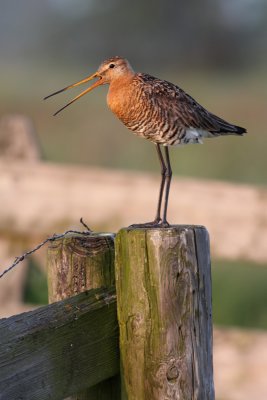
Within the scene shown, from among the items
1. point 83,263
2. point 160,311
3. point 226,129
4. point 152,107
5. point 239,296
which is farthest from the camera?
point 239,296

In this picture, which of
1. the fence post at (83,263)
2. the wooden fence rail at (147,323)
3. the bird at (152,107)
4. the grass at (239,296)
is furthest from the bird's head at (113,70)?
the grass at (239,296)

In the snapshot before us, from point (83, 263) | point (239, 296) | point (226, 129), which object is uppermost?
point (226, 129)

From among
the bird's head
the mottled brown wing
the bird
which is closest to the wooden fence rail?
the bird

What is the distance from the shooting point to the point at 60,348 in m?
3.21

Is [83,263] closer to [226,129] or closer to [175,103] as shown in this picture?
[175,103]

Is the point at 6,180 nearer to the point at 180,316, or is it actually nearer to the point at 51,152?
the point at 180,316

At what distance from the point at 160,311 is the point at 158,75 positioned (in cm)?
3230

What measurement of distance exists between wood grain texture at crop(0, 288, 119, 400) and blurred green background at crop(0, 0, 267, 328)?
4.25 m

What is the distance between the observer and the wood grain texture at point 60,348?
3.02 meters

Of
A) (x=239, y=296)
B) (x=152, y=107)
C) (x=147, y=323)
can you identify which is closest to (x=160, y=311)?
(x=147, y=323)

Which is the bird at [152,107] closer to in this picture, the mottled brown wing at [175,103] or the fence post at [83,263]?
the mottled brown wing at [175,103]

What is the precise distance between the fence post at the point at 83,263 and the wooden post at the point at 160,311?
190 millimetres

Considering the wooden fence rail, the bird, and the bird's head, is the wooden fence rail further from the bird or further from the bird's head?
the bird's head

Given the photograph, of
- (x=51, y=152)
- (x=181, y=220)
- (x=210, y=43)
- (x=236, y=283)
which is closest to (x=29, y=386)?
(x=181, y=220)
